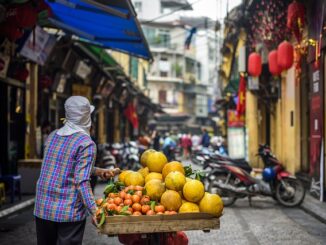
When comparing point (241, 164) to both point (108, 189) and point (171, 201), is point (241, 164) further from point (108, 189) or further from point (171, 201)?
point (171, 201)

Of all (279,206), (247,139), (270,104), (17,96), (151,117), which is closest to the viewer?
(279,206)

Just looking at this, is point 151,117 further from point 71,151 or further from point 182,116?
point 71,151

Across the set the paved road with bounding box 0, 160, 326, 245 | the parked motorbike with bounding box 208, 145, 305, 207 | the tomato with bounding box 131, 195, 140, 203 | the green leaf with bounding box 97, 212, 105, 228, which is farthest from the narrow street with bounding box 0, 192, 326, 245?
the green leaf with bounding box 97, 212, 105, 228

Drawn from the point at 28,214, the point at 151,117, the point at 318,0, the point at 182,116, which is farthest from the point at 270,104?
the point at 182,116

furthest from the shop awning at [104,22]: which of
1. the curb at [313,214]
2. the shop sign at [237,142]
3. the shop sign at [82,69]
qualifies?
the shop sign at [237,142]

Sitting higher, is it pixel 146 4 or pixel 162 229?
pixel 146 4

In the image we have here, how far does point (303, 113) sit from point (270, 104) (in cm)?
584

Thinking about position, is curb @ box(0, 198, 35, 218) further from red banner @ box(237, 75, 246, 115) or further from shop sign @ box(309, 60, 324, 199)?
A: red banner @ box(237, 75, 246, 115)

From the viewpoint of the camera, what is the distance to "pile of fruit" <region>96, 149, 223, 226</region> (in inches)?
180

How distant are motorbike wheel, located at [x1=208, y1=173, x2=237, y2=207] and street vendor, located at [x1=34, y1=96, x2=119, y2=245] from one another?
24.4 ft

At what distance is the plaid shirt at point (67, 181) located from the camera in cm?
429

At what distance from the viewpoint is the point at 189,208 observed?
4.64m

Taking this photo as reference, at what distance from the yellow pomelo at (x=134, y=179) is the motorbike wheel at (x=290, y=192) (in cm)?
688

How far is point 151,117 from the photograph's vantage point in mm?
60625
